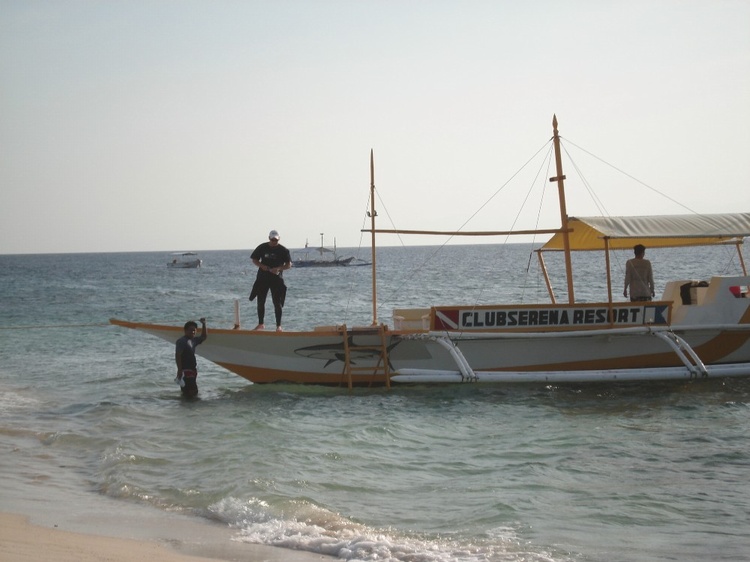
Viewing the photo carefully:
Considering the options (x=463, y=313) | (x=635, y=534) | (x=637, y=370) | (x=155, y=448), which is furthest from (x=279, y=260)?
(x=635, y=534)

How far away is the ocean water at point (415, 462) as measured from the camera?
24.3ft

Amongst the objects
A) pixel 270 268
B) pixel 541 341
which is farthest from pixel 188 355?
pixel 541 341

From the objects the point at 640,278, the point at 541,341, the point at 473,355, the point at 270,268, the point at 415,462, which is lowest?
the point at 415,462

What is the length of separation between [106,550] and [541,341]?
9.16 m

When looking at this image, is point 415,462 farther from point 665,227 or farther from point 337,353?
point 665,227

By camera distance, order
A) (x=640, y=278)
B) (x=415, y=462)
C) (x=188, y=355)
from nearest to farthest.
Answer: (x=415, y=462)
(x=188, y=355)
(x=640, y=278)

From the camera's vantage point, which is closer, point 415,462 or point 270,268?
point 415,462

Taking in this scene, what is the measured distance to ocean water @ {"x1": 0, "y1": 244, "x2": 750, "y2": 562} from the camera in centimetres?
741

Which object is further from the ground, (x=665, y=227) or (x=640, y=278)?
(x=665, y=227)

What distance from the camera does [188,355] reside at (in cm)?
1385

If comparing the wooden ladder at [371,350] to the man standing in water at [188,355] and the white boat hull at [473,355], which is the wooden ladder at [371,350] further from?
the man standing in water at [188,355]

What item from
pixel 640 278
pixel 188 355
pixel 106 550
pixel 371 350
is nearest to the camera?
pixel 106 550

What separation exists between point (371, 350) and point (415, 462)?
4.33 meters

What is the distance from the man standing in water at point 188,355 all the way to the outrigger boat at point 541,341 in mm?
279
